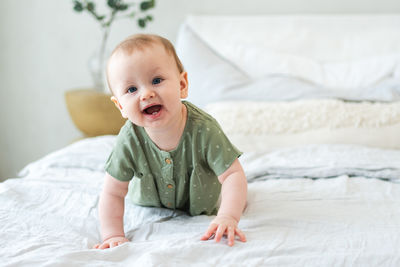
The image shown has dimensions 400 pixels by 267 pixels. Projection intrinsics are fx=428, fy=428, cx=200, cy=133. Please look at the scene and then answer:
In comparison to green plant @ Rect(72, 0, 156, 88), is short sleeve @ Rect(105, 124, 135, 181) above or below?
below

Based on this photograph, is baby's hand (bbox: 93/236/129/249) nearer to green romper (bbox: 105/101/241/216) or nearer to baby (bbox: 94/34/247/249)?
baby (bbox: 94/34/247/249)

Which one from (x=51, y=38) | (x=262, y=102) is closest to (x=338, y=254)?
(x=262, y=102)

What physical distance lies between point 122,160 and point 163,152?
0.10m

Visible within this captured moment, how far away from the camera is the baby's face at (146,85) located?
2.96 feet

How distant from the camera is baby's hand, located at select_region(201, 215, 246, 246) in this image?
33.6 inches

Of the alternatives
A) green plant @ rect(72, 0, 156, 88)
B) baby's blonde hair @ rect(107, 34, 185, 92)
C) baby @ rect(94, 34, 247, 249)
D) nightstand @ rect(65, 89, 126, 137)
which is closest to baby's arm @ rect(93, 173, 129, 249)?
baby @ rect(94, 34, 247, 249)

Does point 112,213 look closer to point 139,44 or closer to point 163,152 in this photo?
point 163,152

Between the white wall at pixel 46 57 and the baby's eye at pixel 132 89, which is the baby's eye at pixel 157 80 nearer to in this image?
the baby's eye at pixel 132 89

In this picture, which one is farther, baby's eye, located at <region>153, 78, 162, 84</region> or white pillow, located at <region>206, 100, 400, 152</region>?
white pillow, located at <region>206, 100, 400, 152</region>

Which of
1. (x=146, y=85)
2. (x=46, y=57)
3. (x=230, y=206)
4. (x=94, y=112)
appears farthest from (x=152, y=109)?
(x=46, y=57)

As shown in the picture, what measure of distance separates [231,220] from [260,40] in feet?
4.47

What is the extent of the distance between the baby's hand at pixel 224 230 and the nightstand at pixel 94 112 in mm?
1369

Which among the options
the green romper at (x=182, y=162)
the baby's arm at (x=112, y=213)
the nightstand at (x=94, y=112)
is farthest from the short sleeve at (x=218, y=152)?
the nightstand at (x=94, y=112)

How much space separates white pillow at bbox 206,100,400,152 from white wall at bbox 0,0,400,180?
888 mm
